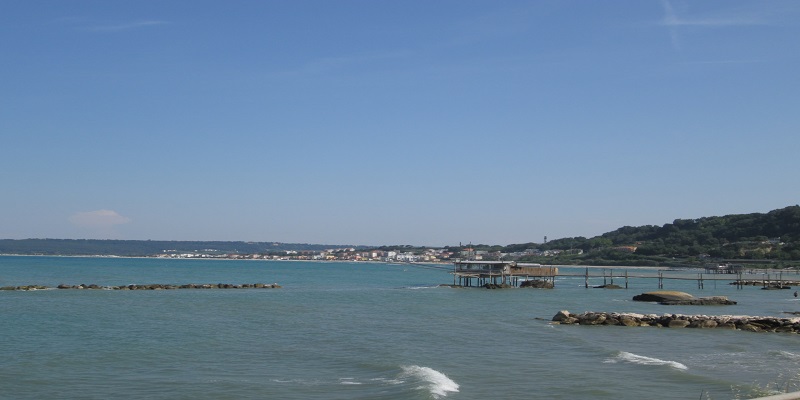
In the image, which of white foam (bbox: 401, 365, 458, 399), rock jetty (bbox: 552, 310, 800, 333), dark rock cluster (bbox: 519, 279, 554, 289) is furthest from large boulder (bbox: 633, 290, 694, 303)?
white foam (bbox: 401, 365, 458, 399)

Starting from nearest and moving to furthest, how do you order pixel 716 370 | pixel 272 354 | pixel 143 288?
pixel 716 370 → pixel 272 354 → pixel 143 288

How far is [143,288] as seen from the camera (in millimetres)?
70625

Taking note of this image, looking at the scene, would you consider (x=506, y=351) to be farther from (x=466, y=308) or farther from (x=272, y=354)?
(x=466, y=308)

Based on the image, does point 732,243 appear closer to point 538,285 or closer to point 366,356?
point 538,285

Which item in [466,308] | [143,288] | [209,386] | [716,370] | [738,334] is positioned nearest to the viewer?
[209,386]

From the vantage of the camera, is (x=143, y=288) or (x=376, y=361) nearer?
(x=376, y=361)

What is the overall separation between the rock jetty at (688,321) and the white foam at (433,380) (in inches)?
697

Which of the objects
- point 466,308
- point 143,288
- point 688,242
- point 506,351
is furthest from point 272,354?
point 688,242

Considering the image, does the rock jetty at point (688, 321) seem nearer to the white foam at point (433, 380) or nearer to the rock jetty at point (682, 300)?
the rock jetty at point (682, 300)

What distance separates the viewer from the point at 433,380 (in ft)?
70.5

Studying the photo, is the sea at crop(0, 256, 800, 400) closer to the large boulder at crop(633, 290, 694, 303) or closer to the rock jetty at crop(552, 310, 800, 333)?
the rock jetty at crop(552, 310, 800, 333)

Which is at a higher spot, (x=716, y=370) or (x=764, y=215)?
(x=764, y=215)

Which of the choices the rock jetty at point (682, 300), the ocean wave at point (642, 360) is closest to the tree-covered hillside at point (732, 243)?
the rock jetty at point (682, 300)

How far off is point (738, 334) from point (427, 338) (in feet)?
49.3
